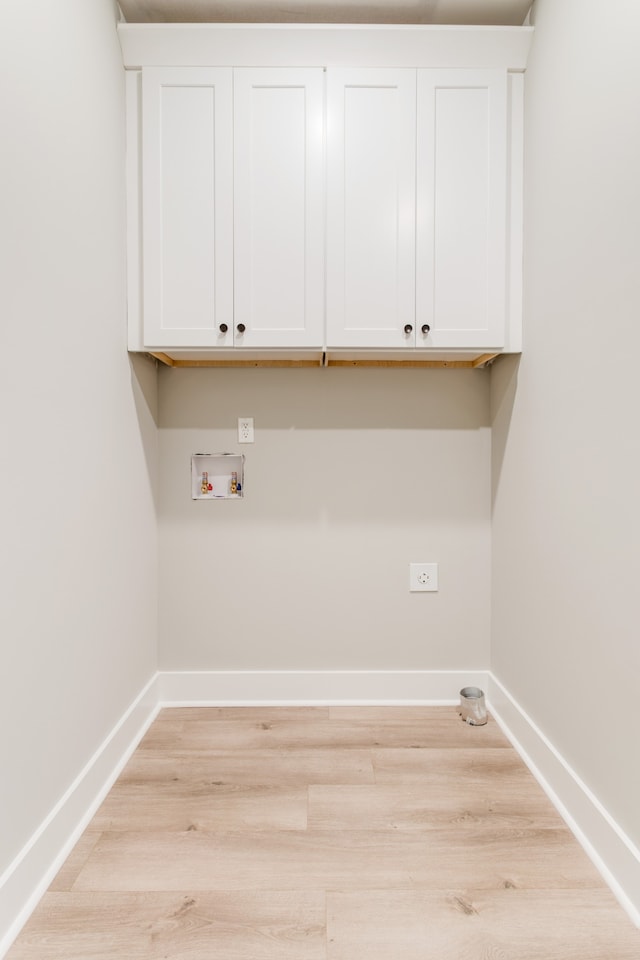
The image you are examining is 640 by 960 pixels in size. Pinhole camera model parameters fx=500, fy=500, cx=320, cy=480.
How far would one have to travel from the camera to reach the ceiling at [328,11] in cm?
168

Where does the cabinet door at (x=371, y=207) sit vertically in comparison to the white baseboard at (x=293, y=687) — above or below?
above

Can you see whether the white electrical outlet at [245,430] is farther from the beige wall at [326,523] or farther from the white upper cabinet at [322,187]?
the white upper cabinet at [322,187]

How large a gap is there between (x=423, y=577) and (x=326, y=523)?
1.49ft

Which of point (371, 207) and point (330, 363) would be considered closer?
point (371, 207)

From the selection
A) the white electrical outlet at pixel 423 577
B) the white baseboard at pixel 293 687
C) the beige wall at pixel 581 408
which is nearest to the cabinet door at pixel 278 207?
the beige wall at pixel 581 408

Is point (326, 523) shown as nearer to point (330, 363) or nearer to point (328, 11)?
point (330, 363)

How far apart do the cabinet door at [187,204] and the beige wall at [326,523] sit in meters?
0.42

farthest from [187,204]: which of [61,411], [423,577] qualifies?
[423,577]

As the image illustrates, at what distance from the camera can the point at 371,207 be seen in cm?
170

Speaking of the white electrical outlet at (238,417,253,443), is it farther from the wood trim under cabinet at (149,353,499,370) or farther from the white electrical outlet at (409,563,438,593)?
the white electrical outlet at (409,563,438,593)

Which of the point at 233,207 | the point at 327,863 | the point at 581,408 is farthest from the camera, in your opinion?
the point at 233,207

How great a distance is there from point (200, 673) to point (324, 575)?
64 cm

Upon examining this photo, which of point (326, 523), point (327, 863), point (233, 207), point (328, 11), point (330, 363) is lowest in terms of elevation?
point (327, 863)

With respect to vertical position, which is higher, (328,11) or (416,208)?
(328,11)
